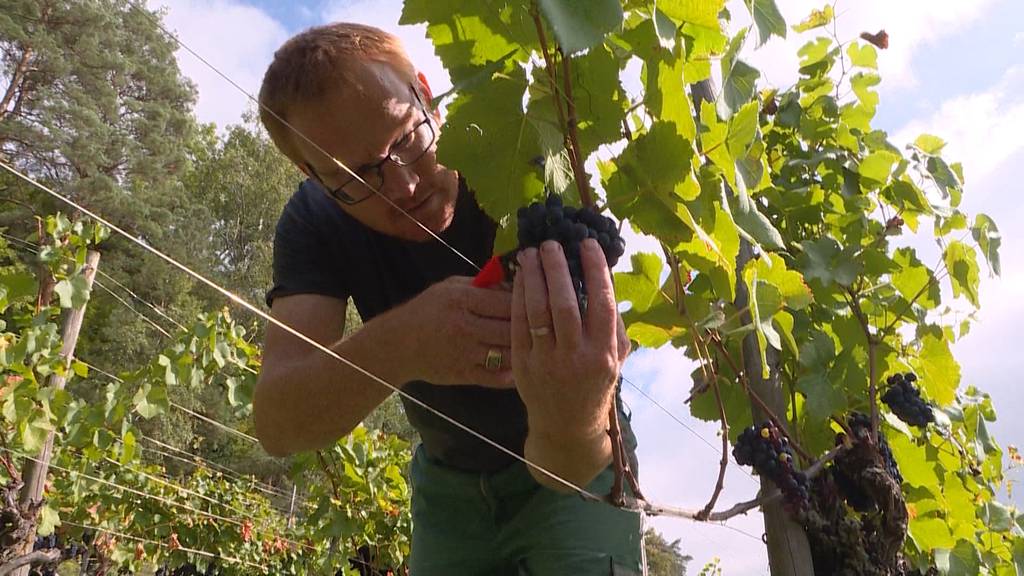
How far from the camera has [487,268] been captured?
3.10 feet

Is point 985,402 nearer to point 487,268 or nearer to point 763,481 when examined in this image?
point 763,481

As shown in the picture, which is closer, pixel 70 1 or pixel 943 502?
pixel 943 502

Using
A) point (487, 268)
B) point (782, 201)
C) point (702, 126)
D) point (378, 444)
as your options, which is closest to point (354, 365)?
point (487, 268)

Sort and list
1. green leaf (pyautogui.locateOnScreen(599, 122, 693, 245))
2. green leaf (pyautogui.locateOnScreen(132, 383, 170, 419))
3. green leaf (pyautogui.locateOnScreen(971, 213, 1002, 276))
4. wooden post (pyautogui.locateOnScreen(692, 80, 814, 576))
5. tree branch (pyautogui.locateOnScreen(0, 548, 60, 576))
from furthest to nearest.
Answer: tree branch (pyautogui.locateOnScreen(0, 548, 60, 576)) → green leaf (pyautogui.locateOnScreen(132, 383, 170, 419)) → green leaf (pyautogui.locateOnScreen(971, 213, 1002, 276)) → wooden post (pyautogui.locateOnScreen(692, 80, 814, 576)) → green leaf (pyautogui.locateOnScreen(599, 122, 693, 245))

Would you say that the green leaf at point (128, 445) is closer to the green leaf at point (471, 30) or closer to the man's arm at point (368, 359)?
the man's arm at point (368, 359)

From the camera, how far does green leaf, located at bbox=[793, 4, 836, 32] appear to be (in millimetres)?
1851

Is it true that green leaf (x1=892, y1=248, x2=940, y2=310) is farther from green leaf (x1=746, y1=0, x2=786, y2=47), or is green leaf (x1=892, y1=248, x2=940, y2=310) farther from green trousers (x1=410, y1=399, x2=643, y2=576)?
green leaf (x1=746, y1=0, x2=786, y2=47)

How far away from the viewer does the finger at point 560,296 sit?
0.75m

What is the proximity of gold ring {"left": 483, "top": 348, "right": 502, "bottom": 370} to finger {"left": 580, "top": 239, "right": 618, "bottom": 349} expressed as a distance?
0.16m

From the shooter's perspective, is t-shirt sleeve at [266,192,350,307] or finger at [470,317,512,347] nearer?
finger at [470,317,512,347]

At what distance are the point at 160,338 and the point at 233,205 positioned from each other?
3837 mm

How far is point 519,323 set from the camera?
0.80 meters

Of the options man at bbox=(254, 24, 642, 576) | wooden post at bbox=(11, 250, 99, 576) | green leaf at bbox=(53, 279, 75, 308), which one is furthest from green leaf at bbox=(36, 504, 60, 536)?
man at bbox=(254, 24, 642, 576)

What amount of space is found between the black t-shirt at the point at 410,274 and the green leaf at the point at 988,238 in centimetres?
108
